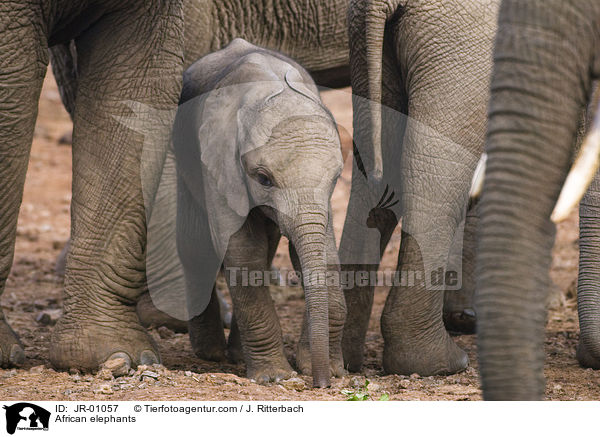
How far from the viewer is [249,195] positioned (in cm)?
335

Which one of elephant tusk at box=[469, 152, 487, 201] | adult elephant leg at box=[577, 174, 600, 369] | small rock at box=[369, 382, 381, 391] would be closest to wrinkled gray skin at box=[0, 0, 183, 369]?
small rock at box=[369, 382, 381, 391]

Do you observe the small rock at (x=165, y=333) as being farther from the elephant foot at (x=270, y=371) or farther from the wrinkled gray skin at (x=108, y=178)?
the elephant foot at (x=270, y=371)

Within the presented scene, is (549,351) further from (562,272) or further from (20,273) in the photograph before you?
(20,273)

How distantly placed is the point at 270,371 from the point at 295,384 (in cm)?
22

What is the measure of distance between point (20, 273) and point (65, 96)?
1639 mm

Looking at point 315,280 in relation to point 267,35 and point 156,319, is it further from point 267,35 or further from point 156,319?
point 267,35

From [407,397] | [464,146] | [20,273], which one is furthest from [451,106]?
[20,273]

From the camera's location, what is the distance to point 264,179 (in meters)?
3.26

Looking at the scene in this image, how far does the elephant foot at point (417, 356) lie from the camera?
11.8 ft

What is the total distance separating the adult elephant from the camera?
4.75 meters

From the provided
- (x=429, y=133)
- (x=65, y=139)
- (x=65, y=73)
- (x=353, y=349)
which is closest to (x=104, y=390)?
(x=353, y=349)

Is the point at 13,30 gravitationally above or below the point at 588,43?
above
